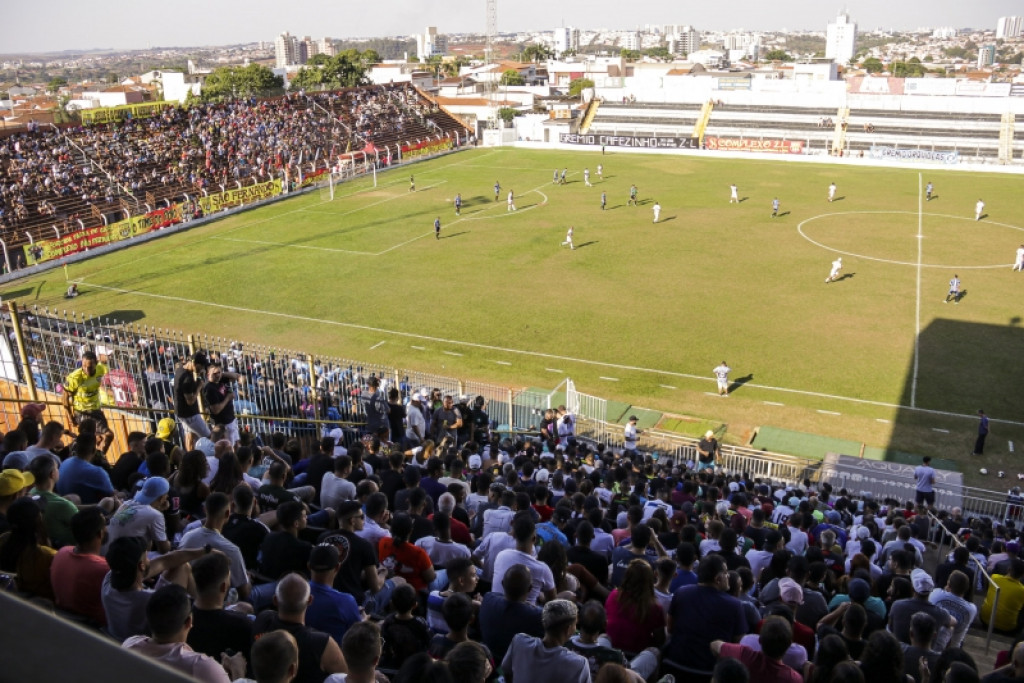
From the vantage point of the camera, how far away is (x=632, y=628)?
6254mm

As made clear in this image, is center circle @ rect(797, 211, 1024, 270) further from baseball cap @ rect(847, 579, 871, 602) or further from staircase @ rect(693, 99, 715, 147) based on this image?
baseball cap @ rect(847, 579, 871, 602)

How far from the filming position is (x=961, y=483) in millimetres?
18281

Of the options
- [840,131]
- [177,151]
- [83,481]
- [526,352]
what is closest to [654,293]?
[526,352]

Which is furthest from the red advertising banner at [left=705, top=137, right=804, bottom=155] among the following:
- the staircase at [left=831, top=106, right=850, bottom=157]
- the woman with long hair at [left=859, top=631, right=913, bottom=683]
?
the woman with long hair at [left=859, top=631, right=913, bottom=683]

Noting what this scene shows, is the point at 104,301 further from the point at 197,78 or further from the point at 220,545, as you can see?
the point at 197,78

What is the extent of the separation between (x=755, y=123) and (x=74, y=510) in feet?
255

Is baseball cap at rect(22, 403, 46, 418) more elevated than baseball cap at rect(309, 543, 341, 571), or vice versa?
A: baseball cap at rect(309, 543, 341, 571)

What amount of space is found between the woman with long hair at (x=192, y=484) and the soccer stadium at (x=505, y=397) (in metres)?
0.04

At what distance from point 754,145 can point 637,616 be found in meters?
70.0

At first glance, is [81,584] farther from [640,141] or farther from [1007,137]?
[1007,137]

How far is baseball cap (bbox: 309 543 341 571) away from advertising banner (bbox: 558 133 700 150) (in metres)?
67.1

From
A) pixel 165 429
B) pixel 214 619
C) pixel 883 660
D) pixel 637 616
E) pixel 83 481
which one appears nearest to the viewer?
pixel 214 619

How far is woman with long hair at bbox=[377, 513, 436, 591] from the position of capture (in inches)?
271

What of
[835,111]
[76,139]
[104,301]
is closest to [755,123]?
[835,111]
